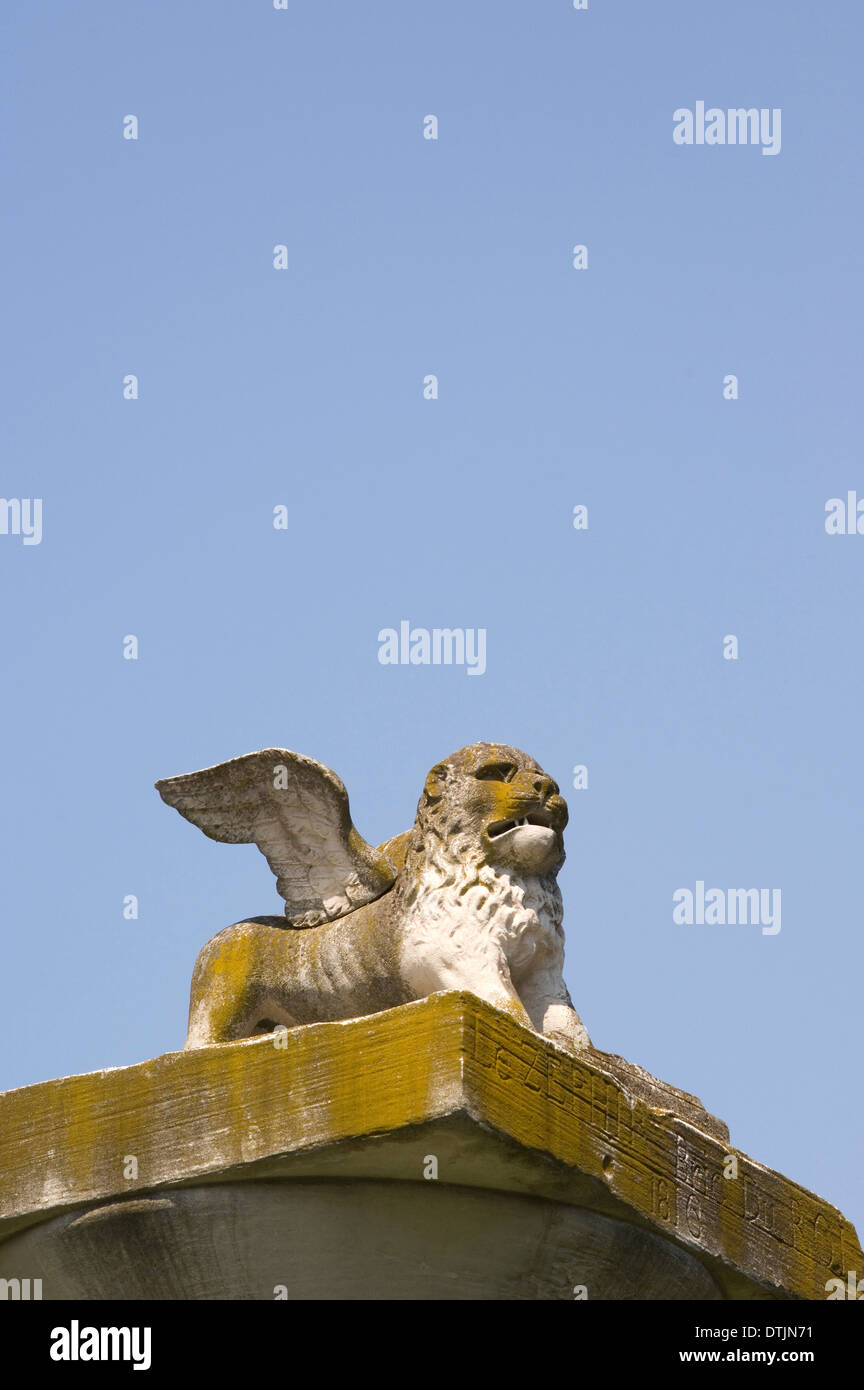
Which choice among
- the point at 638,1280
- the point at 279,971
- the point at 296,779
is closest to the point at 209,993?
the point at 279,971

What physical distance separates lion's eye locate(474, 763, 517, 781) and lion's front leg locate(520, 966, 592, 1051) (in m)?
0.89

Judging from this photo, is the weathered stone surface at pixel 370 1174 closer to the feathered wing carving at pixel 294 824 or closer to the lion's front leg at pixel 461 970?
the lion's front leg at pixel 461 970

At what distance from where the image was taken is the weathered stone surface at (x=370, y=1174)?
29.4ft

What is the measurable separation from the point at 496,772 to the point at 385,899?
77cm

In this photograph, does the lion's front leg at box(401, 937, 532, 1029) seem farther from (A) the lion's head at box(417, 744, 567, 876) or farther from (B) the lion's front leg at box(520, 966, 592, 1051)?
(A) the lion's head at box(417, 744, 567, 876)

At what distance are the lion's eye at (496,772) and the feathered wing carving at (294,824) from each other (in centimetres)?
61

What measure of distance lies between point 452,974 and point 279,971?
0.81 metres

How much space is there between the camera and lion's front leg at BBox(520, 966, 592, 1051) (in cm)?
1047

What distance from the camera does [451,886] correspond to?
10547 millimetres

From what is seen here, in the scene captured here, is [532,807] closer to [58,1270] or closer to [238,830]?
[238,830]

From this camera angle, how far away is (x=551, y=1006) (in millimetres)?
10617

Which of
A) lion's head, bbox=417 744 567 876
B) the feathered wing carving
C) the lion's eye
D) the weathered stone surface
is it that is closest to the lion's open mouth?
lion's head, bbox=417 744 567 876

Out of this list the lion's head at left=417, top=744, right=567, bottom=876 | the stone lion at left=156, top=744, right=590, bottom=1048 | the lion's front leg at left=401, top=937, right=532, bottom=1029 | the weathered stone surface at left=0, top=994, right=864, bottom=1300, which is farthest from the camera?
the lion's head at left=417, top=744, right=567, bottom=876

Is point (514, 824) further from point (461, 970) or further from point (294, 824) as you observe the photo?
point (294, 824)
